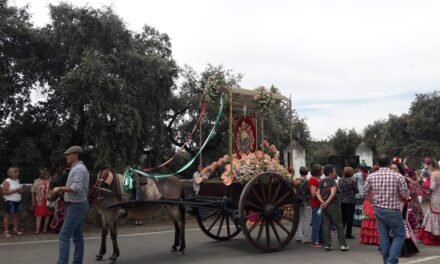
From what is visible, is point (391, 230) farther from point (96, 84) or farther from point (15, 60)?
point (15, 60)

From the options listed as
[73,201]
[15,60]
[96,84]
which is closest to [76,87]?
[96,84]

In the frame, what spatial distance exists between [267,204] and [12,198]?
22.3 ft

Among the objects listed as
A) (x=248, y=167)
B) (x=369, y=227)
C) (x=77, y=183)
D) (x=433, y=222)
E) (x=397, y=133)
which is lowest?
(x=369, y=227)

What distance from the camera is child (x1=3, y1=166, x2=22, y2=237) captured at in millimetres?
11719

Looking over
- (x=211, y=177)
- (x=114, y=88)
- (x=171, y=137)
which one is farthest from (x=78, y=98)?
(x=171, y=137)

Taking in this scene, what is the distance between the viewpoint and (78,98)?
1599 cm

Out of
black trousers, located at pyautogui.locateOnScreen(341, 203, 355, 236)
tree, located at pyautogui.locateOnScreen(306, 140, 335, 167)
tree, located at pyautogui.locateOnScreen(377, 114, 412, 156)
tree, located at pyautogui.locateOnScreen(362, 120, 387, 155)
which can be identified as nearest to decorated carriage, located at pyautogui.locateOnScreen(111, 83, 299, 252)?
black trousers, located at pyautogui.locateOnScreen(341, 203, 355, 236)

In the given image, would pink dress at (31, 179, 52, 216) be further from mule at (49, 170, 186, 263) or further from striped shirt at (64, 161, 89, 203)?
striped shirt at (64, 161, 89, 203)

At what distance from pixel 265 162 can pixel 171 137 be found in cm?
1768

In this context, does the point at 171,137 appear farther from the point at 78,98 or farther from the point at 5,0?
the point at 5,0

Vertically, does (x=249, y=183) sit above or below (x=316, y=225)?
above

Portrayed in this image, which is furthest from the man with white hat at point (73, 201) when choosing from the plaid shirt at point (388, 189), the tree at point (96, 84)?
the tree at point (96, 84)

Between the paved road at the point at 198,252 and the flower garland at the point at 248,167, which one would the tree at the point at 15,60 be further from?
the flower garland at the point at 248,167

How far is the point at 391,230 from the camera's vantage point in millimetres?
6691
